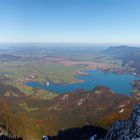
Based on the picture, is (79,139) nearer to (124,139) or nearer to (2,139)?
(2,139)

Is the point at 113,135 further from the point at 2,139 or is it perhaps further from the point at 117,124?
the point at 2,139

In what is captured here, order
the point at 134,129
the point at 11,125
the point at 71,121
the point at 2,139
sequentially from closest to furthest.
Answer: the point at 134,129
the point at 2,139
the point at 11,125
the point at 71,121

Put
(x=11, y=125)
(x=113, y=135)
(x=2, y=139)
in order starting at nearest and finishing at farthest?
(x=113, y=135), (x=2, y=139), (x=11, y=125)

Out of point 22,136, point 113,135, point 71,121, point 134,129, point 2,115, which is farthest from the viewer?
point 71,121

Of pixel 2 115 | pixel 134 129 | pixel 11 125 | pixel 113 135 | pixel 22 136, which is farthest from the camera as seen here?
pixel 2 115

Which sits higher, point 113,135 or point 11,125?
point 113,135

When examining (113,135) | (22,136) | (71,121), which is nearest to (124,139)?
(113,135)

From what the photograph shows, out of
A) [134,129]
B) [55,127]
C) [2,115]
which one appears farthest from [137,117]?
[55,127]

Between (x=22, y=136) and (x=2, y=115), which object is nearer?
(x=22, y=136)

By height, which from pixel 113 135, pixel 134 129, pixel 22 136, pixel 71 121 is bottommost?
pixel 71 121
